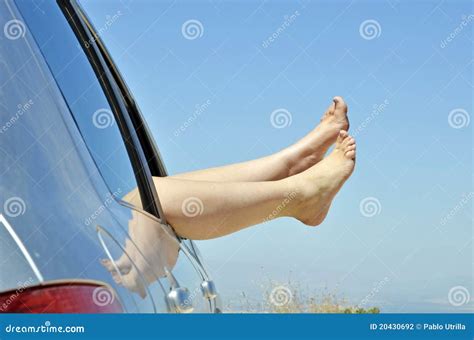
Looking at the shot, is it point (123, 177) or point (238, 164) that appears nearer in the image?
point (123, 177)

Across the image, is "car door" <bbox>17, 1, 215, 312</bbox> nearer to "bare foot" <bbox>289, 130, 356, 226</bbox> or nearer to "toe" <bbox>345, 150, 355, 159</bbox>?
"bare foot" <bbox>289, 130, 356, 226</bbox>

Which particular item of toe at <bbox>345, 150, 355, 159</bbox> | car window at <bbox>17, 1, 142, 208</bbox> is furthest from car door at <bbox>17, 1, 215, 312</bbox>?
toe at <bbox>345, 150, 355, 159</bbox>

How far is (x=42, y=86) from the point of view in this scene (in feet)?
Answer: 3.10

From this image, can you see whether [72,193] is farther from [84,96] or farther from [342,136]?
[342,136]

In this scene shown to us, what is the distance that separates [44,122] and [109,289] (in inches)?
9.5

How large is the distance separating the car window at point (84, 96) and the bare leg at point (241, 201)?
212 mm

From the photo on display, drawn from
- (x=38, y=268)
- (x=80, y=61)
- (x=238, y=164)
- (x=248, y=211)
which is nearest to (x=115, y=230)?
(x=38, y=268)

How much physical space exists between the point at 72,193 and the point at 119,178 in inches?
17.5

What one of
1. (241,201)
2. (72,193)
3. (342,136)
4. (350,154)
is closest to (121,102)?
(241,201)

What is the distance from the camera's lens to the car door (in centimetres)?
96

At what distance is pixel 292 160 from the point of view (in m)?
2.53
